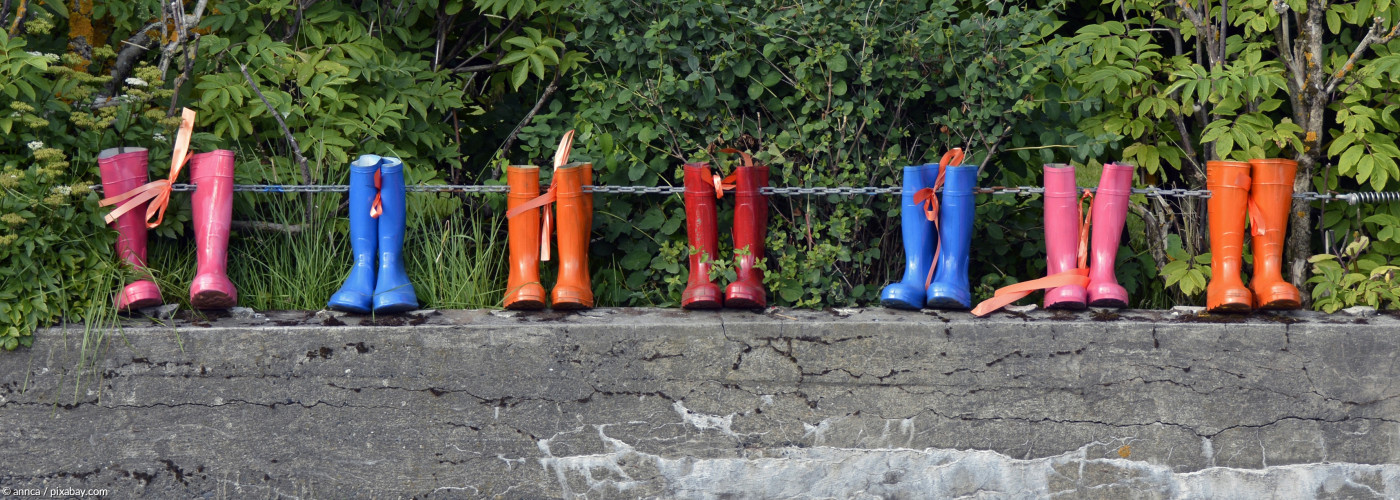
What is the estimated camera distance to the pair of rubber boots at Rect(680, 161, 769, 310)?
10.2ft

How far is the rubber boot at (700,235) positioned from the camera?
3.12 m

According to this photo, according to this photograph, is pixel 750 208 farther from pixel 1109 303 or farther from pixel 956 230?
pixel 1109 303

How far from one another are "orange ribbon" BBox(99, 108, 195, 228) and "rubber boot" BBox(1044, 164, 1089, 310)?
2489 mm

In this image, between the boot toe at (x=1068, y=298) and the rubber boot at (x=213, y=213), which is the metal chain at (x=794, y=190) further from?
the boot toe at (x=1068, y=298)

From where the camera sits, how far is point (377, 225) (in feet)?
10.5

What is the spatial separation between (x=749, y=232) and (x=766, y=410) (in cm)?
52

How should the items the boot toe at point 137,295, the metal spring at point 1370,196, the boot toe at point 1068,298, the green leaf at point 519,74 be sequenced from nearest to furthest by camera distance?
1. the boot toe at point 137,295
2. the boot toe at point 1068,298
3. the metal spring at point 1370,196
4. the green leaf at point 519,74

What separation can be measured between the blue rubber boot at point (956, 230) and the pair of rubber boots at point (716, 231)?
1.71 feet

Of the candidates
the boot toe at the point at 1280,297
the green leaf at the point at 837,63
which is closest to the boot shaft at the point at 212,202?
the green leaf at the point at 837,63

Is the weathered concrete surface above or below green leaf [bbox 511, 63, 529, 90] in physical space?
below

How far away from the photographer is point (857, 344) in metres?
3.02

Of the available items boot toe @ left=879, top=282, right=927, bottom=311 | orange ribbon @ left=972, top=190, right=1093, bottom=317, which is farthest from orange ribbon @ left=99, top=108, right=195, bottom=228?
orange ribbon @ left=972, top=190, right=1093, bottom=317

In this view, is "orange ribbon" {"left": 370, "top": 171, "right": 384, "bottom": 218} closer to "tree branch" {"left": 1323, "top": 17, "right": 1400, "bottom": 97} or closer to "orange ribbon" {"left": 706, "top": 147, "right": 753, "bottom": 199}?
"orange ribbon" {"left": 706, "top": 147, "right": 753, "bottom": 199}

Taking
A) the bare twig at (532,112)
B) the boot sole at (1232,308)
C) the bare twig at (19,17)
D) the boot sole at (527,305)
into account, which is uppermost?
the bare twig at (19,17)
